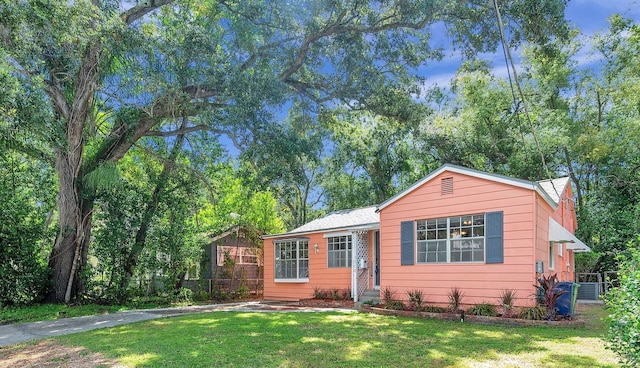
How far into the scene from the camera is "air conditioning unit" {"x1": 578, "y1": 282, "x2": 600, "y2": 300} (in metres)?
15.7

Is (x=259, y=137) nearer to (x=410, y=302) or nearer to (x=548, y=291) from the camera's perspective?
(x=410, y=302)

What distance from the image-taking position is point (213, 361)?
18.1 feet

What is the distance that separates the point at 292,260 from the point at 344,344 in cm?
940

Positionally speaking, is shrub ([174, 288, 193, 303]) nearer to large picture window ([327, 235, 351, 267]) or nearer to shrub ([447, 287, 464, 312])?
large picture window ([327, 235, 351, 267])

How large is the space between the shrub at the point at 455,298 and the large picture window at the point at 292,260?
6.36 metres

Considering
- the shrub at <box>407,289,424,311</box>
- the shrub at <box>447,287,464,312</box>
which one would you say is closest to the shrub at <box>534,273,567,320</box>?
the shrub at <box>447,287,464,312</box>

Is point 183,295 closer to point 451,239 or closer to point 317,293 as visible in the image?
point 317,293

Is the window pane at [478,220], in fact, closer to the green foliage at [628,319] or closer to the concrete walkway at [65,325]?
the green foliage at [628,319]

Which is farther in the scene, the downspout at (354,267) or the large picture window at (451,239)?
the downspout at (354,267)

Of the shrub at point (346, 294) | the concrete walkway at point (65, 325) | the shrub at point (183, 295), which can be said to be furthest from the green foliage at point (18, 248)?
the shrub at point (346, 294)

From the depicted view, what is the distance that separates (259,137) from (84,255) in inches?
272

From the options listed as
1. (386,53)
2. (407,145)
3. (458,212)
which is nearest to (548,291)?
(458,212)

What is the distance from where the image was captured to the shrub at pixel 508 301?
29.3ft

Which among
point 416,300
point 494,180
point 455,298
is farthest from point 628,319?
point 416,300
